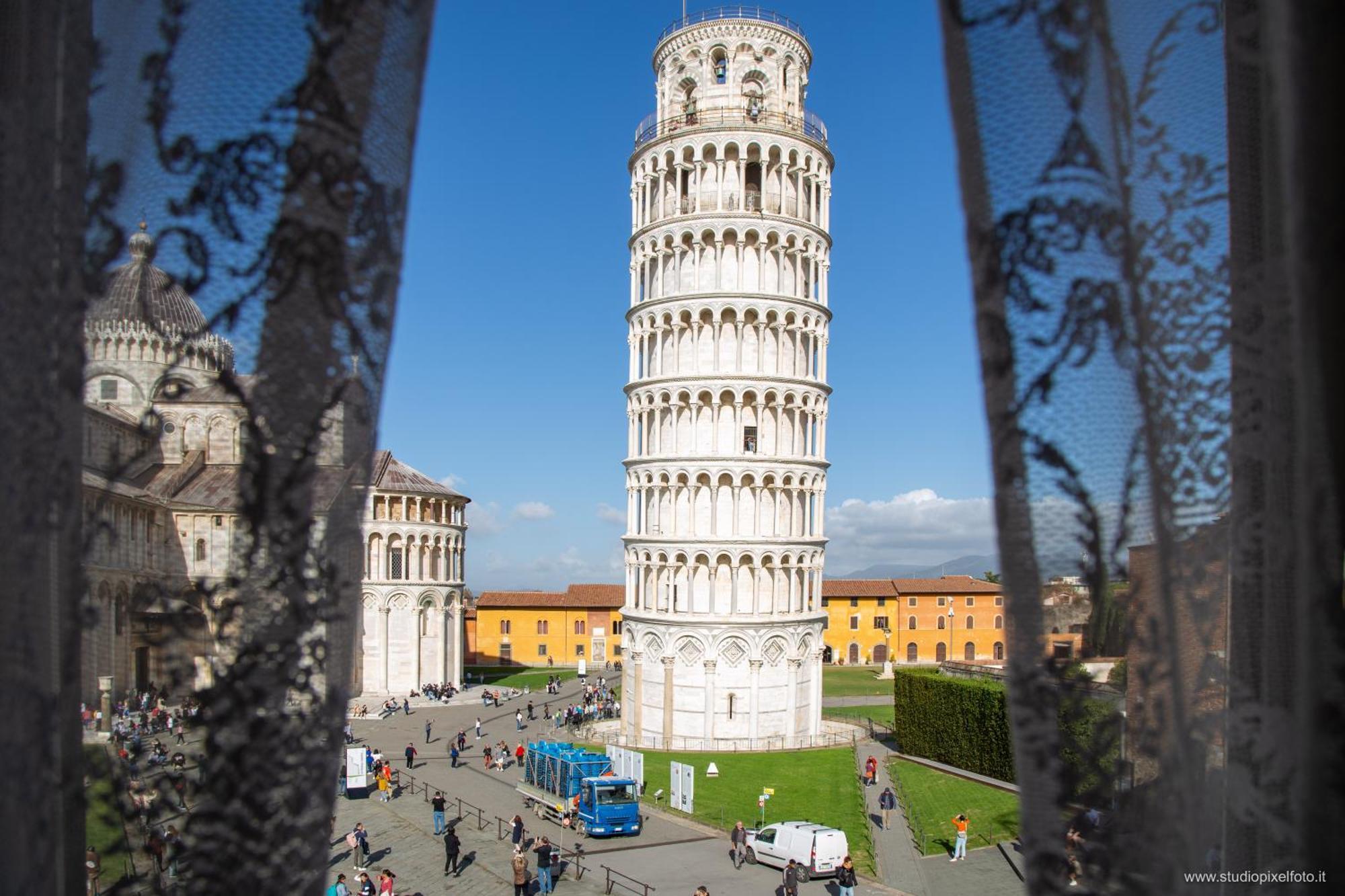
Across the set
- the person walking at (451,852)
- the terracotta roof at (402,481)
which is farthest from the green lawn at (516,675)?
the person walking at (451,852)

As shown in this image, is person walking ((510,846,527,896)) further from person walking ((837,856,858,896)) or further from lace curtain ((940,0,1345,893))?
lace curtain ((940,0,1345,893))

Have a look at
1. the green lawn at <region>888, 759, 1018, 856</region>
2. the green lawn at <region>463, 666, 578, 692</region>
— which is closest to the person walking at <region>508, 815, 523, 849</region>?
the green lawn at <region>888, 759, 1018, 856</region>

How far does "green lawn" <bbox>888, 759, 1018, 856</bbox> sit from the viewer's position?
18938mm

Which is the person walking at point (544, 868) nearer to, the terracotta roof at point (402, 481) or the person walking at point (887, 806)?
the person walking at point (887, 806)

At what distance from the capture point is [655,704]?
101ft

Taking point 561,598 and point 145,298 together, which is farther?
point 561,598

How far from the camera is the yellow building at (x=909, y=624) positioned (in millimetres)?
56156

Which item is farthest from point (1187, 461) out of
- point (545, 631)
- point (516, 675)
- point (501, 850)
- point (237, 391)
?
point (545, 631)

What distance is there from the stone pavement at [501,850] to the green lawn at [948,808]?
3.30 meters

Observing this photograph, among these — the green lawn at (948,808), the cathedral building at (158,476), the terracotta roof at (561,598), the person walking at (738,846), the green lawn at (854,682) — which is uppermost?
the cathedral building at (158,476)

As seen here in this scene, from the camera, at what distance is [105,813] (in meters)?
2.14

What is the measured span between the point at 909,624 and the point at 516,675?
2204cm

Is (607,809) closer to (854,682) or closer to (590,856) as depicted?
(590,856)

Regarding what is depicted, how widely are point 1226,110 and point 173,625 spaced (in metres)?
2.53
